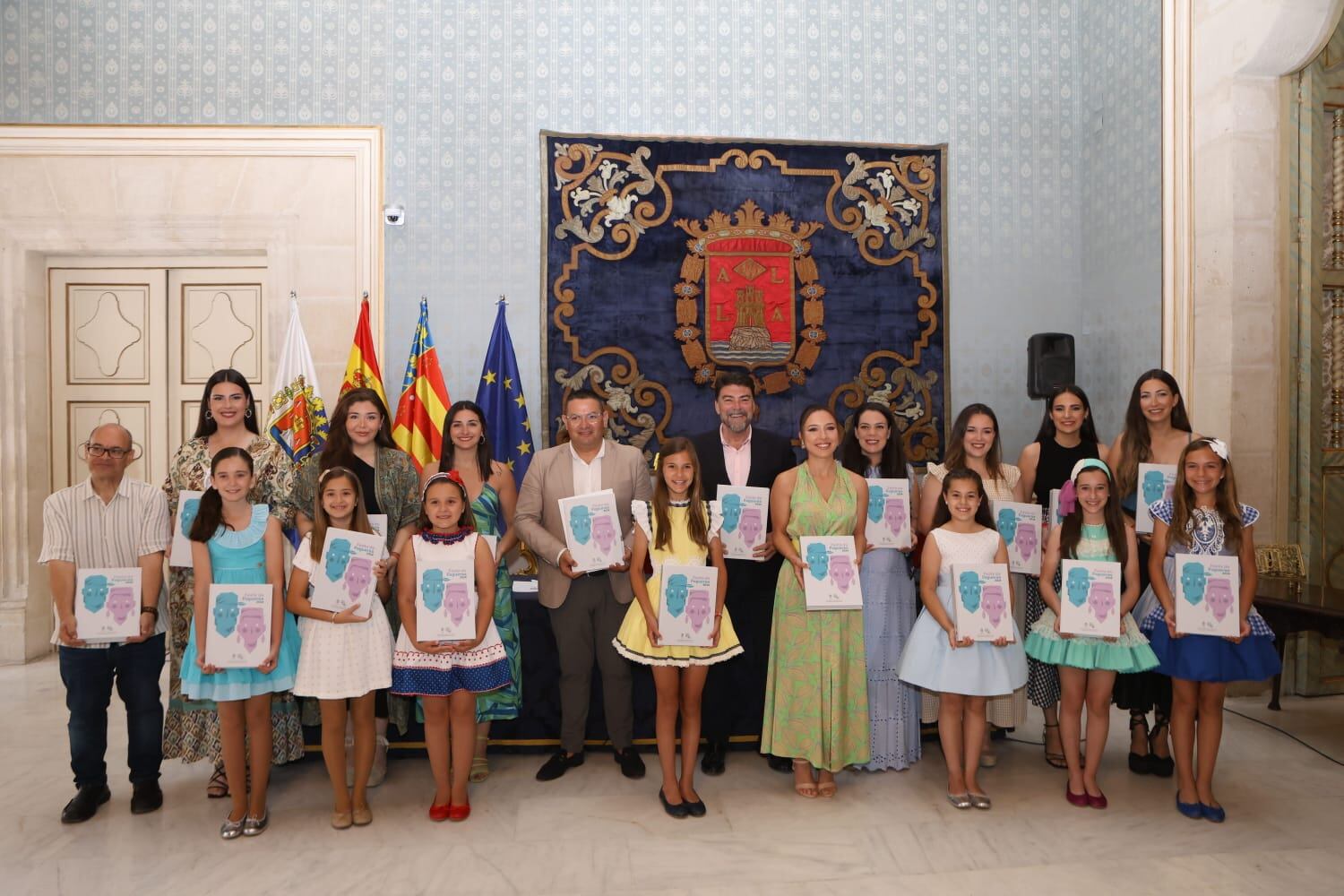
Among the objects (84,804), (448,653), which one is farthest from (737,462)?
(84,804)

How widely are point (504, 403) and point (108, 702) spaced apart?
275cm

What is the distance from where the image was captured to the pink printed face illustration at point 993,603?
11.4ft

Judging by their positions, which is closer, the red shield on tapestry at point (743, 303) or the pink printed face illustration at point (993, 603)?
the pink printed face illustration at point (993, 603)

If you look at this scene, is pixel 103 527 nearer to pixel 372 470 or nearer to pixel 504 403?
pixel 372 470

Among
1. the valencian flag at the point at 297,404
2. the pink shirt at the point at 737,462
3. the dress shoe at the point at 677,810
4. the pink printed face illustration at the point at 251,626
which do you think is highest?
the valencian flag at the point at 297,404

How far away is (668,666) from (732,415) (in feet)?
3.77

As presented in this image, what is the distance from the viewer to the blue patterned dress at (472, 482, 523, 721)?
12.5 feet

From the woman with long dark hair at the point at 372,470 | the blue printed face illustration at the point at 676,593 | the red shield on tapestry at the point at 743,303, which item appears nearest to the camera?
the blue printed face illustration at the point at 676,593

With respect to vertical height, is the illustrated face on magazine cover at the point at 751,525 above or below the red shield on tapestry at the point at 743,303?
below

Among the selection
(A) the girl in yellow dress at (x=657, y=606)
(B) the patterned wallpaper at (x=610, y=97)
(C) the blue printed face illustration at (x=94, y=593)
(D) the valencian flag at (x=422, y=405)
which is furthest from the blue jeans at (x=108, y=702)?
(B) the patterned wallpaper at (x=610, y=97)

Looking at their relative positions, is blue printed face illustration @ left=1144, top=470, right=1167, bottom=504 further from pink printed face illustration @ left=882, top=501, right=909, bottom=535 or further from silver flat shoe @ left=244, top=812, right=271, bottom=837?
silver flat shoe @ left=244, top=812, right=271, bottom=837

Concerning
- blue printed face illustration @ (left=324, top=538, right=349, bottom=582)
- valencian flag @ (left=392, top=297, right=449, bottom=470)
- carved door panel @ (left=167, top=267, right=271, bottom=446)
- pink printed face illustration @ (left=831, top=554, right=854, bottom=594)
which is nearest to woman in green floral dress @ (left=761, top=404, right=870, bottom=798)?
pink printed face illustration @ (left=831, top=554, right=854, bottom=594)

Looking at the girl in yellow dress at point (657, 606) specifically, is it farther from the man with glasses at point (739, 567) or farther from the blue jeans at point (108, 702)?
the blue jeans at point (108, 702)

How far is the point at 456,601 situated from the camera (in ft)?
Result: 10.9
